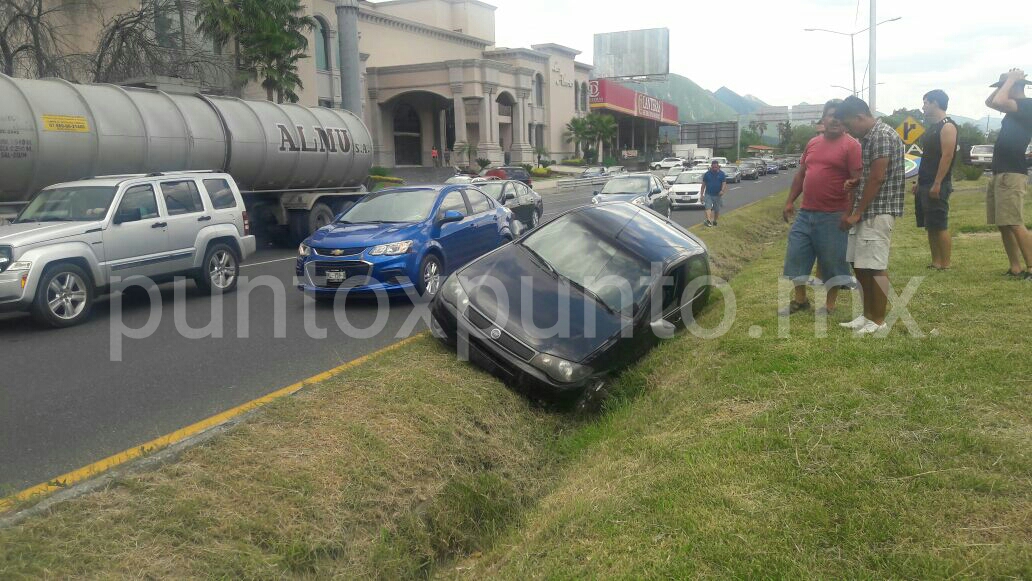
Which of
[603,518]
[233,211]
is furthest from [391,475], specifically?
[233,211]

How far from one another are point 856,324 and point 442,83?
5458 centimetres

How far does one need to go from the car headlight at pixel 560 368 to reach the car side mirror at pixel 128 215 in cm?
677

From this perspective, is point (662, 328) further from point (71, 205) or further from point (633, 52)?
point (633, 52)

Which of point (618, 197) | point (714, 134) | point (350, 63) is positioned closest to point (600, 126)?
point (714, 134)

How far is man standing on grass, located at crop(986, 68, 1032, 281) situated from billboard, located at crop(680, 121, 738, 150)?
81206mm

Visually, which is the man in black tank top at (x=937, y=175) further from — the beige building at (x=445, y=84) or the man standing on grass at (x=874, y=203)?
the beige building at (x=445, y=84)

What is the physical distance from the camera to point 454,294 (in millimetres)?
6562

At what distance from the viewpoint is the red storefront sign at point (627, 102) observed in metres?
83.6

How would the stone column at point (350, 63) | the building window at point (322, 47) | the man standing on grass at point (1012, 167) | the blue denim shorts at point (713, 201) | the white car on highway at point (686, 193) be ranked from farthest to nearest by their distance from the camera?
the building window at point (322, 47)
the white car on highway at point (686, 193)
the stone column at point (350, 63)
the blue denim shorts at point (713, 201)
the man standing on grass at point (1012, 167)

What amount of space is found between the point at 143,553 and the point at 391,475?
4.63ft

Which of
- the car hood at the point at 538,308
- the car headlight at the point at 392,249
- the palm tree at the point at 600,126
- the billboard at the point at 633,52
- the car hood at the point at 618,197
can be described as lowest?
the car hood at the point at 538,308

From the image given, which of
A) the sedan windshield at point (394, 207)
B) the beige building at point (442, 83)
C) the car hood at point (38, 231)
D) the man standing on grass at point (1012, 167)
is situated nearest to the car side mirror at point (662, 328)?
the man standing on grass at point (1012, 167)

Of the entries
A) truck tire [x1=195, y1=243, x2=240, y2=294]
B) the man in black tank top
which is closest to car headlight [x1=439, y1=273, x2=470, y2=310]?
the man in black tank top

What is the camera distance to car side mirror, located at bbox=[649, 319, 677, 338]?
6.48 m
